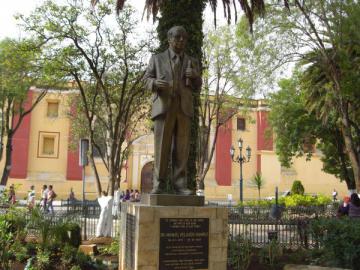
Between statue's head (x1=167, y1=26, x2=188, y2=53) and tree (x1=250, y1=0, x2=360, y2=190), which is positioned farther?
tree (x1=250, y1=0, x2=360, y2=190)

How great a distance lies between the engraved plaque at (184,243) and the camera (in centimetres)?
610

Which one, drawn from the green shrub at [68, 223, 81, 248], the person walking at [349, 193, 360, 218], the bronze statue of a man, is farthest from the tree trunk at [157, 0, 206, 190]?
the bronze statue of a man

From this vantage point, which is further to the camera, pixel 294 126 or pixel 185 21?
pixel 294 126

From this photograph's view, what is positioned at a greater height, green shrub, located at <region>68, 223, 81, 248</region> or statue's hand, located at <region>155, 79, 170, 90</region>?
statue's hand, located at <region>155, 79, 170, 90</region>

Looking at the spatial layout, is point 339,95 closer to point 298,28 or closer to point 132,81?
point 298,28

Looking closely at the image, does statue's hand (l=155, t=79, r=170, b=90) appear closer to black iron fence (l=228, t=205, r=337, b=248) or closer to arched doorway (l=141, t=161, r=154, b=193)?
black iron fence (l=228, t=205, r=337, b=248)

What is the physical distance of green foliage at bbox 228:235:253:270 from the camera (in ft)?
31.3

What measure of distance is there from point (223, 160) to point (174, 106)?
3534 centimetres

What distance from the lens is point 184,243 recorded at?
6242 mm

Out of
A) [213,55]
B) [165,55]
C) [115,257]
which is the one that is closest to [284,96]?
[213,55]

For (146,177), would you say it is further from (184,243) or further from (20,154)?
(184,243)

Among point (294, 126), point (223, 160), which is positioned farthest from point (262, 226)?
point (223, 160)

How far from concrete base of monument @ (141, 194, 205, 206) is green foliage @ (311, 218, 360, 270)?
3637 millimetres

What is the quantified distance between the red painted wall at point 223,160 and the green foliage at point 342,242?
31908 millimetres
